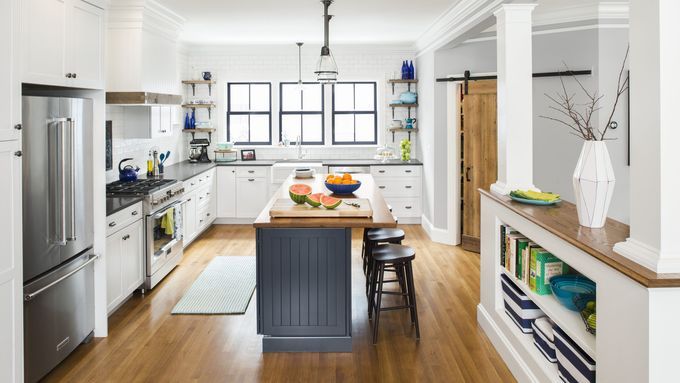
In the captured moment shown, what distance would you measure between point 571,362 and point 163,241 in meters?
4.09

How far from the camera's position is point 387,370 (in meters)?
3.55

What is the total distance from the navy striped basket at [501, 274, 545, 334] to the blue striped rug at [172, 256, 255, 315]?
7.28 feet

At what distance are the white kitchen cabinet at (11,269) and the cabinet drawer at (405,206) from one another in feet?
19.8

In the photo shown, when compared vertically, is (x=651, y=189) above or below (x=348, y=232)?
above

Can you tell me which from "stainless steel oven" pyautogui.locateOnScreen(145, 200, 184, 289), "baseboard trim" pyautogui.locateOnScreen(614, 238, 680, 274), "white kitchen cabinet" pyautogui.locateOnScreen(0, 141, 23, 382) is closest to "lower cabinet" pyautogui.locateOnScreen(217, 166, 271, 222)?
"stainless steel oven" pyautogui.locateOnScreen(145, 200, 184, 289)

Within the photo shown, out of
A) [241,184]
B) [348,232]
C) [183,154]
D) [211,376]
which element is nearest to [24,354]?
[211,376]

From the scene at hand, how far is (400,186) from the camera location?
8469 mm

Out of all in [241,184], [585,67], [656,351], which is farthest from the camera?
[241,184]

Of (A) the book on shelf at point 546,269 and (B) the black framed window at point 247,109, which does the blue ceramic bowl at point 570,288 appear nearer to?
(A) the book on shelf at point 546,269

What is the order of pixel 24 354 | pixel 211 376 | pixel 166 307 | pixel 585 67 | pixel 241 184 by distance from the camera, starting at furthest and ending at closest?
1. pixel 241 184
2. pixel 585 67
3. pixel 166 307
4. pixel 211 376
5. pixel 24 354

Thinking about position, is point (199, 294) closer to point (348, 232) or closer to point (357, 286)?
point (357, 286)

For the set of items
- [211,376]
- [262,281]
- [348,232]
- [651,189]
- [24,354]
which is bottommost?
[211,376]

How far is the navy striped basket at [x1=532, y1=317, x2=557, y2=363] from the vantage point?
3.06 meters

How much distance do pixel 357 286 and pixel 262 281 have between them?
174 centimetres
